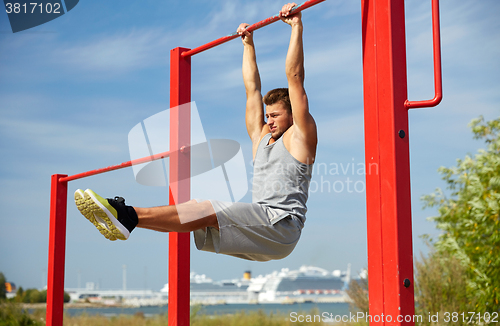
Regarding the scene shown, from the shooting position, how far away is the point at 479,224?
29.8 ft

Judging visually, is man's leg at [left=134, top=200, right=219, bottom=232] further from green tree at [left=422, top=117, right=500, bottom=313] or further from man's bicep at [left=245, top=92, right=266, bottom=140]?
green tree at [left=422, top=117, right=500, bottom=313]

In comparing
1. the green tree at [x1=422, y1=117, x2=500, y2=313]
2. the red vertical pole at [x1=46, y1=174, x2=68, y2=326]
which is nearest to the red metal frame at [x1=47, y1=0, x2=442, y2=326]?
the red vertical pole at [x1=46, y1=174, x2=68, y2=326]

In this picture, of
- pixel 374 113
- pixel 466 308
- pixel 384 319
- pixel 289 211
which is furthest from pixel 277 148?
pixel 466 308

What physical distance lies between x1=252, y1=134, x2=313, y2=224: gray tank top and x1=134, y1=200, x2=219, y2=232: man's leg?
35 cm

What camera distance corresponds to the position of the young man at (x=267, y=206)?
2262 mm

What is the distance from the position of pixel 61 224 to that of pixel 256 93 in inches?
95.5

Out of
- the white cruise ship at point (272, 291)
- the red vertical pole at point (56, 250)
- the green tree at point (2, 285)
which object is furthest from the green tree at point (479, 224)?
the white cruise ship at point (272, 291)

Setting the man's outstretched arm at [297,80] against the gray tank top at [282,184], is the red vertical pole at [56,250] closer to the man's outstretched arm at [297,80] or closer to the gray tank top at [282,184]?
the gray tank top at [282,184]

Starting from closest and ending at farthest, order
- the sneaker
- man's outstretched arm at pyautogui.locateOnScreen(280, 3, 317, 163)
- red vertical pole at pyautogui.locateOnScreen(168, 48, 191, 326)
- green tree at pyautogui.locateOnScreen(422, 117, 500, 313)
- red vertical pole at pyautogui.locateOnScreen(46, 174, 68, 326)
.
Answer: the sneaker, man's outstretched arm at pyautogui.locateOnScreen(280, 3, 317, 163), red vertical pole at pyautogui.locateOnScreen(168, 48, 191, 326), red vertical pole at pyautogui.locateOnScreen(46, 174, 68, 326), green tree at pyautogui.locateOnScreen(422, 117, 500, 313)

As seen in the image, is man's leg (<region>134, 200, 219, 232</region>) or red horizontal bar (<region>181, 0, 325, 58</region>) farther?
red horizontal bar (<region>181, 0, 325, 58</region>)

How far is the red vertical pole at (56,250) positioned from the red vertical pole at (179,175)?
5.87ft

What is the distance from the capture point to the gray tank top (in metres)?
2.67

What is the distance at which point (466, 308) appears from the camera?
8.27 m

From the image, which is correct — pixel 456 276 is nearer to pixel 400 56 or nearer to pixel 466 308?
pixel 466 308
